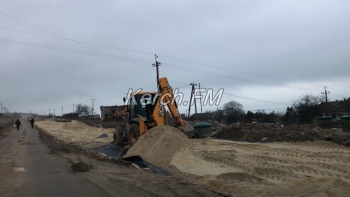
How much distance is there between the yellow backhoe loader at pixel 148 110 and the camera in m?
20.4

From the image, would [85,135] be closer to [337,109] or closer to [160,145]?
[160,145]

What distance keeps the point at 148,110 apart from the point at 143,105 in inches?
17.7

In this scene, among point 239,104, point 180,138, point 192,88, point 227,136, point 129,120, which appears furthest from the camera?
point 239,104

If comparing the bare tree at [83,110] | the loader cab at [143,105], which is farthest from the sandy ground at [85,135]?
the bare tree at [83,110]

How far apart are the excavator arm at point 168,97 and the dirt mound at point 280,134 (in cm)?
611

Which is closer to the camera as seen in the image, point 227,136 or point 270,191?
point 270,191

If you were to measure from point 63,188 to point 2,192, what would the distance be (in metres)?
1.44

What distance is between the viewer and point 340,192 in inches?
297

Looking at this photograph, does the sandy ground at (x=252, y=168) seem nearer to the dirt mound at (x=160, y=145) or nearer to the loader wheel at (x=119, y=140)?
the dirt mound at (x=160, y=145)

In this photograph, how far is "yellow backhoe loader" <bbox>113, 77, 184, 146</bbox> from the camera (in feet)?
66.8

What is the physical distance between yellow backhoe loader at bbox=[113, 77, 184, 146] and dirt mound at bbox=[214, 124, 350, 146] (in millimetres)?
6022

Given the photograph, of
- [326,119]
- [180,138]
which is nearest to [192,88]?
[326,119]

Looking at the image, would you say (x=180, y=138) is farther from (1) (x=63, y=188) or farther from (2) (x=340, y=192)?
(2) (x=340, y=192)

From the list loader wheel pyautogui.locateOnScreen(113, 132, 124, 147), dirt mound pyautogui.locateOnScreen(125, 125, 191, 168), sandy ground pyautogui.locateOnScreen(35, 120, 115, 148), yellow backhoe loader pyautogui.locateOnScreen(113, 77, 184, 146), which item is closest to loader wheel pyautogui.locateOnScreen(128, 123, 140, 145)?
yellow backhoe loader pyautogui.locateOnScreen(113, 77, 184, 146)
